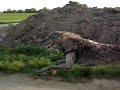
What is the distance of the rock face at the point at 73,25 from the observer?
1788 centimetres

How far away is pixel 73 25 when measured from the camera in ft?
61.5

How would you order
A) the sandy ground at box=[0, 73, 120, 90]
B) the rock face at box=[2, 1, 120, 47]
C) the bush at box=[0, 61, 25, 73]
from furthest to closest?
the rock face at box=[2, 1, 120, 47], the bush at box=[0, 61, 25, 73], the sandy ground at box=[0, 73, 120, 90]

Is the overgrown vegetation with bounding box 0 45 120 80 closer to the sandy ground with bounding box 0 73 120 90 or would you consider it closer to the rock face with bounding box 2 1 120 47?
the sandy ground with bounding box 0 73 120 90

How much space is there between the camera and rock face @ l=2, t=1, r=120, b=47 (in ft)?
58.6

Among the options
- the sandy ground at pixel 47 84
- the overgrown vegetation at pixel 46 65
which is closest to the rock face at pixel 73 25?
the overgrown vegetation at pixel 46 65

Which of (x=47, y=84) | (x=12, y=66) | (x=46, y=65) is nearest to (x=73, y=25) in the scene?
(x=46, y=65)

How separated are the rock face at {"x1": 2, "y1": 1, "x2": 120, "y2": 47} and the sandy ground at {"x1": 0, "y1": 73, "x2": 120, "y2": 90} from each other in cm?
695

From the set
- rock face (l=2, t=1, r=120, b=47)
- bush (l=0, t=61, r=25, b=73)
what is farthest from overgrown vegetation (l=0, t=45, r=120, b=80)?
rock face (l=2, t=1, r=120, b=47)

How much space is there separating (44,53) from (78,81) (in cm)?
507

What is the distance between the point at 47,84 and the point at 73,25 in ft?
30.0

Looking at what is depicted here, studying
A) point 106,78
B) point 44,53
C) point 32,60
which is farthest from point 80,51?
point 44,53

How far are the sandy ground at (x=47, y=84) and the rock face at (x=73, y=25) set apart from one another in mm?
6947

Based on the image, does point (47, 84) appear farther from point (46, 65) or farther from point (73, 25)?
point (73, 25)

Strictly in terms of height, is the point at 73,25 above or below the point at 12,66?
above
